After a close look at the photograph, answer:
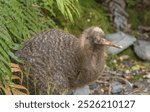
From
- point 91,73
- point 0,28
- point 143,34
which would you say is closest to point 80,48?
point 91,73

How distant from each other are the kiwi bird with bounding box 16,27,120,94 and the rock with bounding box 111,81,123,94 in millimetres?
1289

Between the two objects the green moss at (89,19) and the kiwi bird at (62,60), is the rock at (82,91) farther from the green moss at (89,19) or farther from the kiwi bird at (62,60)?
the green moss at (89,19)

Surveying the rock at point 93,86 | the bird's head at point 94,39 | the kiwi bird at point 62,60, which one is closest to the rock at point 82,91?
the rock at point 93,86

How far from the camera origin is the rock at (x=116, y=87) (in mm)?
6668

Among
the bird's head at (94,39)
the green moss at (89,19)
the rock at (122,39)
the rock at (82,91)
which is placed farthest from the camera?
the rock at (122,39)

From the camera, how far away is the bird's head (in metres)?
5.23

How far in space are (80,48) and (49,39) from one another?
0.26 metres

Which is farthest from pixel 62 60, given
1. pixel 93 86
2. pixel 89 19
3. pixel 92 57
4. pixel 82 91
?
pixel 89 19

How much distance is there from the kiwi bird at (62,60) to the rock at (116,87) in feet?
4.23

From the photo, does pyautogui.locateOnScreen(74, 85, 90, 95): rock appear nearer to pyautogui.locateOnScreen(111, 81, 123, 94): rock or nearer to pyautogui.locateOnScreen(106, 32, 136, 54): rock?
pyautogui.locateOnScreen(111, 81, 123, 94): rock

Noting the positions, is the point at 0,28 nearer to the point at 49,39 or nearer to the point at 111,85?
the point at 49,39

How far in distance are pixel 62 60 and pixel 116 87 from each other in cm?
153

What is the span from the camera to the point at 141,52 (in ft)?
25.7

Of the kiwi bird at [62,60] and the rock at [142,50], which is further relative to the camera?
the rock at [142,50]
